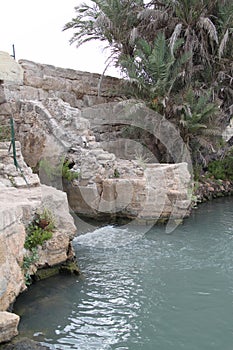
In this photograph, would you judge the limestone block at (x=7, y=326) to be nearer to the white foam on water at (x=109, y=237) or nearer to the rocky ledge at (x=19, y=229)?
the rocky ledge at (x=19, y=229)

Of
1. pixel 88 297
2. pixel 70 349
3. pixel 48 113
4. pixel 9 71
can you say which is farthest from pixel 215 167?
pixel 70 349

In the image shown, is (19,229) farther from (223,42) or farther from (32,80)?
(223,42)

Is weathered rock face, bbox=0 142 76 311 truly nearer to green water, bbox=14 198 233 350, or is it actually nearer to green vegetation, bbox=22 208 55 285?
green vegetation, bbox=22 208 55 285

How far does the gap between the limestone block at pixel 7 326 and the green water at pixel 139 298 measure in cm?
45

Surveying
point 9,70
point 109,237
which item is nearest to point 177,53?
point 9,70

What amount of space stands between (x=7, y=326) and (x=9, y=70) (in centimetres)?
880

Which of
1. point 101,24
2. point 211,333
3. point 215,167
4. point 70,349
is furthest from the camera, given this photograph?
point 215,167

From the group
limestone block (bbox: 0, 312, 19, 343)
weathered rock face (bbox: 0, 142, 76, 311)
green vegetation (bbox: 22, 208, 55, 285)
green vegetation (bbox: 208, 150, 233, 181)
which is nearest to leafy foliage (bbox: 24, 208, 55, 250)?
green vegetation (bbox: 22, 208, 55, 285)

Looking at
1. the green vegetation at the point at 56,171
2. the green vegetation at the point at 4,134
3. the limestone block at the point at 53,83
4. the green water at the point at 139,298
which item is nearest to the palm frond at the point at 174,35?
the limestone block at the point at 53,83

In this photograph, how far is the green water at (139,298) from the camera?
4578 mm

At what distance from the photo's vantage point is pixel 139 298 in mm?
5656

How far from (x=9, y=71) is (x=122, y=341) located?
357 inches

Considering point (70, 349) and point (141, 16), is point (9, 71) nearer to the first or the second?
point (141, 16)

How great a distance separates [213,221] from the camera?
1036cm
